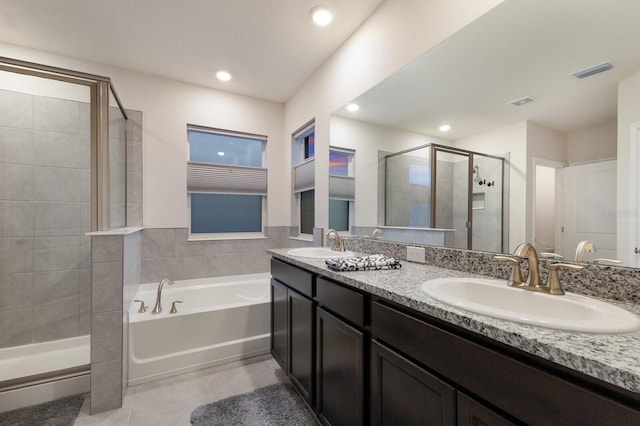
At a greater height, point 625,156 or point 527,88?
point 527,88

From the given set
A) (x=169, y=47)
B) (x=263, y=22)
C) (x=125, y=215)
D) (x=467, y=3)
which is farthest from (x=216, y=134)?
(x=467, y=3)

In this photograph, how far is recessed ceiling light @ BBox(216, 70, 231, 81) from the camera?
280 cm

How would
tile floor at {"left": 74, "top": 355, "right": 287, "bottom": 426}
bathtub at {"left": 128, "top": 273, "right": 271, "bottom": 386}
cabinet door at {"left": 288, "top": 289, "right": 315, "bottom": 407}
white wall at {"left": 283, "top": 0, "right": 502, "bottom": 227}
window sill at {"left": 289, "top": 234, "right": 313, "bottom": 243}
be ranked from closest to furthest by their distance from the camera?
1. white wall at {"left": 283, "top": 0, "right": 502, "bottom": 227}
2. cabinet door at {"left": 288, "top": 289, "right": 315, "bottom": 407}
3. tile floor at {"left": 74, "top": 355, "right": 287, "bottom": 426}
4. bathtub at {"left": 128, "top": 273, "right": 271, "bottom": 386}
5. window sill at {"left": 289, "top": 234, "right": 313, "bottom": 243}

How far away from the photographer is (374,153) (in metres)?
2.02

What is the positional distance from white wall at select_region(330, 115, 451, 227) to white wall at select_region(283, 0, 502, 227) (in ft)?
0.73

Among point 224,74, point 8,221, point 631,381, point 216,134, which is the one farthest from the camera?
point 216,134

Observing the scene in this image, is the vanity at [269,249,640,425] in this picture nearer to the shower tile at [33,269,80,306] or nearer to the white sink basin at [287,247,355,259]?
the white sink basin at [287,247,355,259]

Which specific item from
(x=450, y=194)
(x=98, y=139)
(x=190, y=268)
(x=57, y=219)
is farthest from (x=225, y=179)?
(x=450, y=194)

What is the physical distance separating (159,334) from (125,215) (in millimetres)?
1226

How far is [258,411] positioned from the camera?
5.57 feet

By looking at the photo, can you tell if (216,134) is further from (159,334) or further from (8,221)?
(159,334)

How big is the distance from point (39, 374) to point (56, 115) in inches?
80.8

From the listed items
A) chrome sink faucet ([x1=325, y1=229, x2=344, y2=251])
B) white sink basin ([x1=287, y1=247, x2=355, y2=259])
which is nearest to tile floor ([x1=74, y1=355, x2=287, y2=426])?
white sink basin ([x1=287, y1=247, x2=355, y2=259])

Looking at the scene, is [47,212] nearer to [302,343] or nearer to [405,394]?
[302,343]
